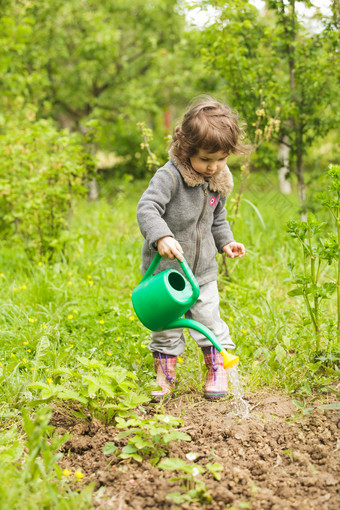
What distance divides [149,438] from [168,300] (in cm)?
52

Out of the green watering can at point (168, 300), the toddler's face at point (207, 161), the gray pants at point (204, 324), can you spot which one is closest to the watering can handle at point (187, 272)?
the green watering can at point (168, 300)

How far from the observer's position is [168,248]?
198 centimetres

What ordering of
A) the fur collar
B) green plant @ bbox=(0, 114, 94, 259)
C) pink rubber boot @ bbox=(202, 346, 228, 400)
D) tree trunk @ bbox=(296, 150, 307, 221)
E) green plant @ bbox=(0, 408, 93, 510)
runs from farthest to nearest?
tree trunk @ bbox=(296, 150, 307, 221) → green plant @ bbox=(0, 114, 94, 259) → pink rubber boot @ bbox=(202, 346, 228, 400) → the fur collar → green plant @ bbox=(0, 408, 93, 510)

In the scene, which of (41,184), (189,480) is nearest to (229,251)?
(189,480)

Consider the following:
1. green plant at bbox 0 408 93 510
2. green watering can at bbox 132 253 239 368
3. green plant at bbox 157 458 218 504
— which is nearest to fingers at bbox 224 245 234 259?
green watering can at bbox 132 253 239 368

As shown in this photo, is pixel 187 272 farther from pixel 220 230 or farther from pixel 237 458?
pixel 237 458

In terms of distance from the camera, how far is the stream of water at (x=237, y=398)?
6.95 ft

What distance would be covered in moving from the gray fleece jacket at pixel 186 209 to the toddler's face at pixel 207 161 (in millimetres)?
35

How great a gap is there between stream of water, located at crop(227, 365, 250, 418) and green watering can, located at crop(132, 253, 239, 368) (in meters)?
0.28

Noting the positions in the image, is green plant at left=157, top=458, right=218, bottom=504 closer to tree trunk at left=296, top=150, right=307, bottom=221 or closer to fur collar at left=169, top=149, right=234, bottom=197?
fur collar at left=169, top=149, right=234, bottom=197

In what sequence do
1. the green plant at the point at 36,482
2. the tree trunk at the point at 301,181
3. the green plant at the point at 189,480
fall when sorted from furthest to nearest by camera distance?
the tree trunk at the point at 301,181
the green plant at the point at 189,480
the green plant at the point at 36,482

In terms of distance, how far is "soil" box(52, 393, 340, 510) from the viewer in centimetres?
156

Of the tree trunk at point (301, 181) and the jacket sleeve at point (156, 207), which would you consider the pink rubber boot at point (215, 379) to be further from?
the tree trunk at point (301, 181)

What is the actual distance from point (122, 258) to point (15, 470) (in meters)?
2.55
